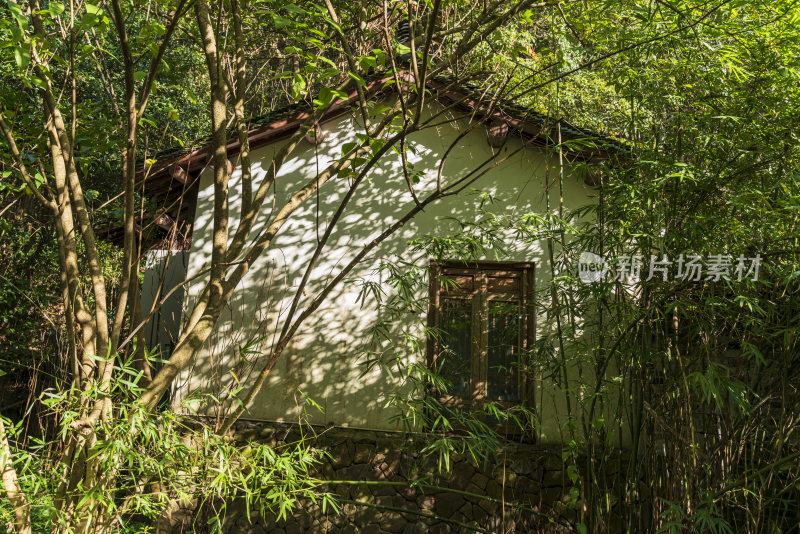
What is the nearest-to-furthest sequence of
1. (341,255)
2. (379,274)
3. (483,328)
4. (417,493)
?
(417,493)
(379,274)
(483,328)
(341,255)

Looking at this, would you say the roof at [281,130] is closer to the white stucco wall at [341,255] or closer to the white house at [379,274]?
the white house at [379,274]

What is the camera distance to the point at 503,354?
489 centimetres

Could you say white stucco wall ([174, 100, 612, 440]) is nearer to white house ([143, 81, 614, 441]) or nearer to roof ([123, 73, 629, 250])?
white house ([143, 81, 614, 441])

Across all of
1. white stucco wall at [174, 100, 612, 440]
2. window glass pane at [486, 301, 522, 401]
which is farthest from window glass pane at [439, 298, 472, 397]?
white stucco wall at [174, 100, 612, 440]

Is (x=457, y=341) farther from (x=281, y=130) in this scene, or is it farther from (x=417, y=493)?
(x=281, y=130)

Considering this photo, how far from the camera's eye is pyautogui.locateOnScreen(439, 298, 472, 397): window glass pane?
15.6 feet

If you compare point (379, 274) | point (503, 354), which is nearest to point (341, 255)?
point (379, 274)

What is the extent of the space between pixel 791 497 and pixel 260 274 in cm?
380

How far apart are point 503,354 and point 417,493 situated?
1248 mm

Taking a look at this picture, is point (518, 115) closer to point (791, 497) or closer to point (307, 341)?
point (307, 341)

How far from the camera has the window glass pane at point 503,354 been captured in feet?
15.9

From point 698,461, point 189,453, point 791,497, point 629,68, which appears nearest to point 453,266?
point 629,68

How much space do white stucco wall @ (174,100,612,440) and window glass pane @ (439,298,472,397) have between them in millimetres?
438

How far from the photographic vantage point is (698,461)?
323 cm
